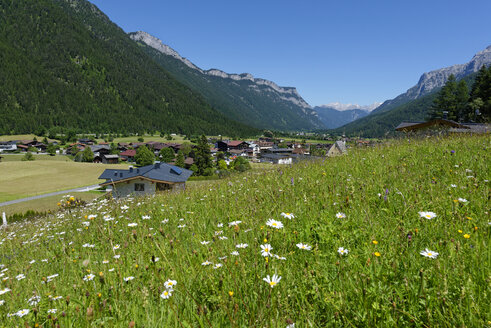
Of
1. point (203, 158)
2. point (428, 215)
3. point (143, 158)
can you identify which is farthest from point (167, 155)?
point (428, 215)

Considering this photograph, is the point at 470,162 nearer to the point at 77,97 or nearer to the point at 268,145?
the point at 268,145

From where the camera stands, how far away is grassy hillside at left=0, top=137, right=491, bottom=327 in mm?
1622

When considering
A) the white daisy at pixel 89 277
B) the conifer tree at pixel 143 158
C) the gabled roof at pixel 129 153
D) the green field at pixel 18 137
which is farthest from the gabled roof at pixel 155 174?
the green field at pixel 18 137

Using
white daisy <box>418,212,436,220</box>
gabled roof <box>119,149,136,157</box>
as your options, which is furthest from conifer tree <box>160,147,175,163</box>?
white daisy <box>418,212,436,220</box>

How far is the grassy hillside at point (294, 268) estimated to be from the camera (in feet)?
5.32

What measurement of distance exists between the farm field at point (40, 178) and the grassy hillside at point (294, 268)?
206ft

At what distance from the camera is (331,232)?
2.90 meters

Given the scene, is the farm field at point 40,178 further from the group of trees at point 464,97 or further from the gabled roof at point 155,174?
the group of trees at point 464,97

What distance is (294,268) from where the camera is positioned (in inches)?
88.4

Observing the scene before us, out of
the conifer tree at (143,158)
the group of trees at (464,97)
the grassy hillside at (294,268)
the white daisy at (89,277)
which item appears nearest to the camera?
Answer: the grassy hillside at (294,268)

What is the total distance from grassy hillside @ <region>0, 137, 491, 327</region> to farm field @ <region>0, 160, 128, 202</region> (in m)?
62.9

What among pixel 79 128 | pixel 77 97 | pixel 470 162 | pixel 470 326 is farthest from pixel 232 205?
pixel 77 97

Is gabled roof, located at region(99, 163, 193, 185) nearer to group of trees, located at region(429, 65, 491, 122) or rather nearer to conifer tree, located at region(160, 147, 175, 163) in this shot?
group of trees, located at region(429, 65, 491, 122)

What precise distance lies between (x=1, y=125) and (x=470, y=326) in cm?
21925
